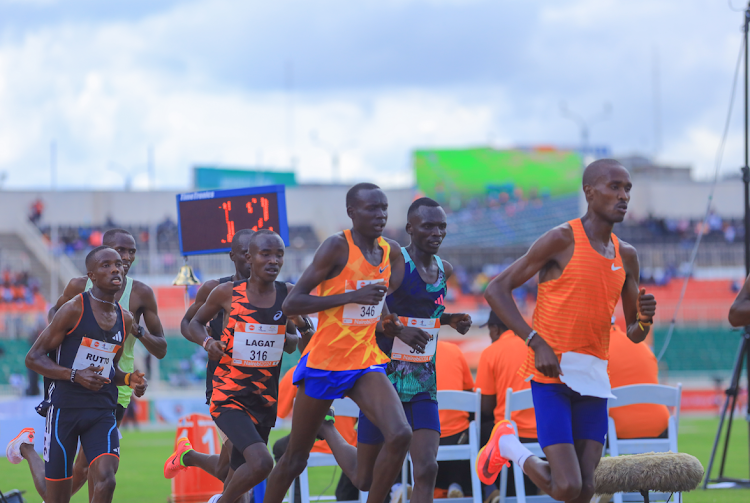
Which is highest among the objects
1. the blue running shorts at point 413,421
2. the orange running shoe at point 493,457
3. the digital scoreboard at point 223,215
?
the digital scoreboard at point 223,215

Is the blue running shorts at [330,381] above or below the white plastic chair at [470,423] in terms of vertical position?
above

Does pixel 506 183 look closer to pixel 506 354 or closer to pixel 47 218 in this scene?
pixel 47 218

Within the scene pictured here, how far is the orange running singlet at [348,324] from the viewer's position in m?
5.42

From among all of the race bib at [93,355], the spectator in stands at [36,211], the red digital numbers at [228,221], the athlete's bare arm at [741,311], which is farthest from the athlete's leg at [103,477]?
the spectator in stands at [36,211]

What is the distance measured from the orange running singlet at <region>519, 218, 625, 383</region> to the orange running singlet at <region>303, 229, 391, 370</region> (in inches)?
41.4

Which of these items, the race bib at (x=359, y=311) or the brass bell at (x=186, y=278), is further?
the brass bell at (x=186, y=278)

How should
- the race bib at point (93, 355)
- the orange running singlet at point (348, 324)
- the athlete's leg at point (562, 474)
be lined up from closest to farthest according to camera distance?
the athlete's leg at point (562, 474) < the orange running singlet at point (348, 324) < the race bib at point (93, 355)

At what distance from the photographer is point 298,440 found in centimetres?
554

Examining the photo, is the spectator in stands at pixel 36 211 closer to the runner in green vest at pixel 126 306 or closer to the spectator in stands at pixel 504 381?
the runner in green vest at pixel 126 306

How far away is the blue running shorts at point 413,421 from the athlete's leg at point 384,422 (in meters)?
0.22

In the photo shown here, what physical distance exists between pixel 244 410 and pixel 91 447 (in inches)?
41.1

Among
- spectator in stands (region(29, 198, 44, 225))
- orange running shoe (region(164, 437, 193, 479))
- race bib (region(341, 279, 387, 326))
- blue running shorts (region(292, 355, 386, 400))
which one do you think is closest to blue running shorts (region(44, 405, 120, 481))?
orange running shoe (region(164, 437, 193, 479))

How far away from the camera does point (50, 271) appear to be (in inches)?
1487

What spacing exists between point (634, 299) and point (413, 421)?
1.61 metres
